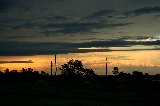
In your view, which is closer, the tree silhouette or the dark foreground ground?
the dark foreground ground

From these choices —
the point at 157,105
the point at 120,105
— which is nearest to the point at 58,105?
the point at 120,105

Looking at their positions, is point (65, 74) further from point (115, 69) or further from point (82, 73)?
point (115, 69)

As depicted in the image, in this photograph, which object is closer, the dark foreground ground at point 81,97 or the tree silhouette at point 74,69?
the dark foreground ground at point 81,97

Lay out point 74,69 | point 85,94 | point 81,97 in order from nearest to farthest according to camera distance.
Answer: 1. point 81,97
2. point 85,94
3. point 74,69

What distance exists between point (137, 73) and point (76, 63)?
29686mm

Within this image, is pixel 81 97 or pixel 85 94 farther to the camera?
pixel 85 94

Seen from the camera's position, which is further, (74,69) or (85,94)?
(74,69)

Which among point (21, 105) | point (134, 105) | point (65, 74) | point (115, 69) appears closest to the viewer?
point (21, 105)

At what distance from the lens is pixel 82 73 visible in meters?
142

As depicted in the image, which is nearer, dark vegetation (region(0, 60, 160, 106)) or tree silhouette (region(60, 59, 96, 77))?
dark vegetation (region(0, 60, 160, 106))

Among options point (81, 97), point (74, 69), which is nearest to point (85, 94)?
point (81, 97)

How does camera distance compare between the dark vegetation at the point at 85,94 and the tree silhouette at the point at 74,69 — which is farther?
the tree silhouette at the point at 74,69

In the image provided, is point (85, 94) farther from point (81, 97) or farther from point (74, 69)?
point (74, 69)

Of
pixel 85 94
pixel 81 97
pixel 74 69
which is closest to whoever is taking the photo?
pixel 81 97
